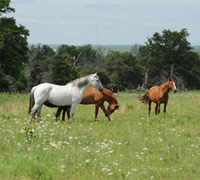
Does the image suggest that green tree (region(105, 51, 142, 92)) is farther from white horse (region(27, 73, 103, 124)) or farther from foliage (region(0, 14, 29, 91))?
white horse (region(27, 73, 103, 124))

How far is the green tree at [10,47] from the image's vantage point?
130ft

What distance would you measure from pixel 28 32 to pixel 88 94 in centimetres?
2949

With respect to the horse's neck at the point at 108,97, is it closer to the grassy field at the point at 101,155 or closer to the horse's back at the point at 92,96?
the horse's back at the point at 92,96

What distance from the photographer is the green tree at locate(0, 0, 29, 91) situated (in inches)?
1556

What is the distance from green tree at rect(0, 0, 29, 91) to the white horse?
27031mm

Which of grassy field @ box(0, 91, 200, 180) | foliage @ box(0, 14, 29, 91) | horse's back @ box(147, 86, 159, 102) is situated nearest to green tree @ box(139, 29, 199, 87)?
foliage @ box(0, 14, 29, 91)

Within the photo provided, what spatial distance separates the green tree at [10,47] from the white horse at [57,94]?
88.7 feet

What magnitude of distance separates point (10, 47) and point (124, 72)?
5273cm

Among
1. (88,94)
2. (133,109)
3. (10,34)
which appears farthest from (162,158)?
(10,34)

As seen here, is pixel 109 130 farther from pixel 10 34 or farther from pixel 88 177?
pixel 10 34

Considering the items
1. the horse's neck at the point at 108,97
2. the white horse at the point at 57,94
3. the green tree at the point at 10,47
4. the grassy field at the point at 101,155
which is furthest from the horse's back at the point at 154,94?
the green tree at the point at 10,47

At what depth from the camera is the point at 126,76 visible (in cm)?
9006

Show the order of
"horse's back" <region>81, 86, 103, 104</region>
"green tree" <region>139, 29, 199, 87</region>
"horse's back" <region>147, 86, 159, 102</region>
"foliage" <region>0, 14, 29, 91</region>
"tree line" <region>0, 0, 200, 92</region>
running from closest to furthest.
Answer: "horse's back" <region>81, 86, 103, 104</region> → "horse's back" <region>147, 86, 159, 102</region> → "foliage" <region>0, 14, 29, 91</region> → "tree line" <region>0, 0, 200, 92</region> → "green tree" <region>139, 29, 199, 87</region>

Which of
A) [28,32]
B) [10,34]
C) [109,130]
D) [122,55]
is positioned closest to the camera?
[109,130]
